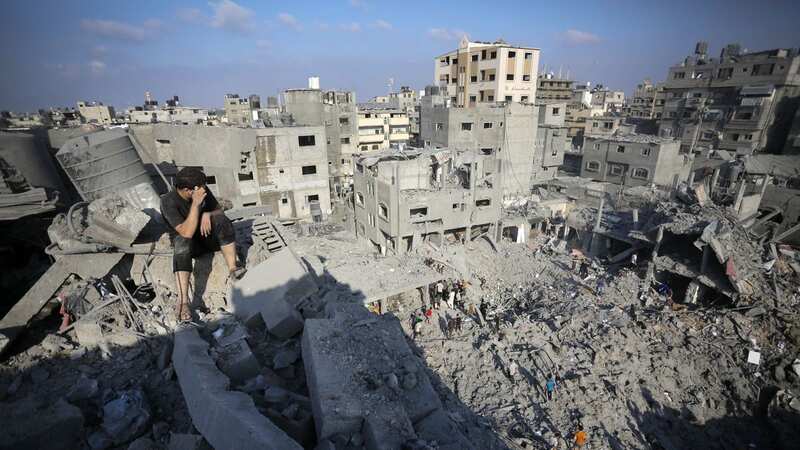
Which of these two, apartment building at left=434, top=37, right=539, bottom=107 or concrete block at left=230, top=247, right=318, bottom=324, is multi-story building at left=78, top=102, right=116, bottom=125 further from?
concrete block at left=230, top=247, right=318, bottom=324

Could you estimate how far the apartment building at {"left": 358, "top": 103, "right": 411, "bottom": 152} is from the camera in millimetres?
43562

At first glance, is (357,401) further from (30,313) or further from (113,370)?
(30,313)

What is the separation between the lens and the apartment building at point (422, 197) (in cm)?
2152

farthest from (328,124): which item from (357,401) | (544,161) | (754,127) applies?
(754,127)

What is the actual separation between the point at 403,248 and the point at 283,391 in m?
18.1

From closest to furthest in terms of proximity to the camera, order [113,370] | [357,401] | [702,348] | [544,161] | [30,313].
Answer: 1. [357,401]
2. [113,370]
3. [30,313]
4. [702,348]
5. [544,161]

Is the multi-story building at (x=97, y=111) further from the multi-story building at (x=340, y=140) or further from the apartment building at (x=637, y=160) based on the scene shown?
the apartment building at (x=637, y=160)

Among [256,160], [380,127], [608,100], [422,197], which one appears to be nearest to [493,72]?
[380,127]

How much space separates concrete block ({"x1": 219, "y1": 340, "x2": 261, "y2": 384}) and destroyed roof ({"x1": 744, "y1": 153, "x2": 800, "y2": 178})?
113ft

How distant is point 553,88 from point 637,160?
31372mm

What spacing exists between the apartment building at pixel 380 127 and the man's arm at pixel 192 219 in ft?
123

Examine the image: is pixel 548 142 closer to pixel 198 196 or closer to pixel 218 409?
pixel 198 196

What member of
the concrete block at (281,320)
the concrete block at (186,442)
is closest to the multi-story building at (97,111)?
the concrete block at (281,320)

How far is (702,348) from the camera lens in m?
13.8
